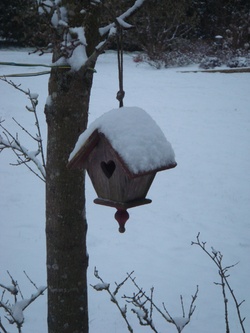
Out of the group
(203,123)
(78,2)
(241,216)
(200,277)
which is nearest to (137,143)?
(78,2)

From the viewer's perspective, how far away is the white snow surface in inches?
69.2

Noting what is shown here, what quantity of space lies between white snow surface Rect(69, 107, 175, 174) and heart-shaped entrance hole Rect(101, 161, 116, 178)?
190 mm

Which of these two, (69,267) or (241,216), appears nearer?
(69,267)

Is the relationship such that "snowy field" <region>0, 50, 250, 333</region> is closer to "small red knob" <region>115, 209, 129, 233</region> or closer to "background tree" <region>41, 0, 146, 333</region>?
"background tree" <region>41, 0, 146, 333</region>

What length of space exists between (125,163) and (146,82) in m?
12.1

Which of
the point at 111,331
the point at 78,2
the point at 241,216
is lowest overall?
the point at 111,331

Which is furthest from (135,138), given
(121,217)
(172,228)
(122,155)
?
(172,228)

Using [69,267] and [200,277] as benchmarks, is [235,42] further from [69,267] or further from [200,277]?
[69,267]

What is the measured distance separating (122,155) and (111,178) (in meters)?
0.30

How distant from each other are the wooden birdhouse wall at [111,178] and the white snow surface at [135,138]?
0.07 m

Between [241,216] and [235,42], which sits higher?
[235,42]

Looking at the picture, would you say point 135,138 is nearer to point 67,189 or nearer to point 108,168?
point 108,168

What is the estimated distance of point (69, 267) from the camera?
2285mm

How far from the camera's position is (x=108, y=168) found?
2098 mm
